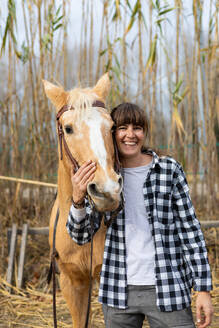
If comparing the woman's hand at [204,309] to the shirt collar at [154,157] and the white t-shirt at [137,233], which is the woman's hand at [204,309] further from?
the shirt collar at [154,157]

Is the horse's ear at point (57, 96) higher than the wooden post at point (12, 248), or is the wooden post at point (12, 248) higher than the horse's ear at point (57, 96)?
→ the horse's ear at point (57, 96)

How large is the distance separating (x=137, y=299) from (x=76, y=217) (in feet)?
1.23

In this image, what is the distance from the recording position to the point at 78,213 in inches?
51.7

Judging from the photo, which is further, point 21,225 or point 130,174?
point 21,225

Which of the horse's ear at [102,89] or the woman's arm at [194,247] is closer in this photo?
the woman's arm at [194,247]

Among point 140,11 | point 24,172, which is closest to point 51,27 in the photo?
point 140,11

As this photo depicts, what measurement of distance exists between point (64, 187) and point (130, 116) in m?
0.51

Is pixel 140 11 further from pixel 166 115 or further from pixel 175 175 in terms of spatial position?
pixel 175 175

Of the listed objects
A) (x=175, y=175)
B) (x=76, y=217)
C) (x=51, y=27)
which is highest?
(x=51, y=27)

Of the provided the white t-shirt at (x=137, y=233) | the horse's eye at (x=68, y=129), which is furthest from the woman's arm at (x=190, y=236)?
the horse's eye at (x=68, y=129)

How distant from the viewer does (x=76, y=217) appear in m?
1.32

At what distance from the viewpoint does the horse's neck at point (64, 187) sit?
1.60 meters

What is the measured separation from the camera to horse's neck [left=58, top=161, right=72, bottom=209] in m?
1.60

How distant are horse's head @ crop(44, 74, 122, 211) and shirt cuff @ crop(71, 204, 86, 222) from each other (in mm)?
151
